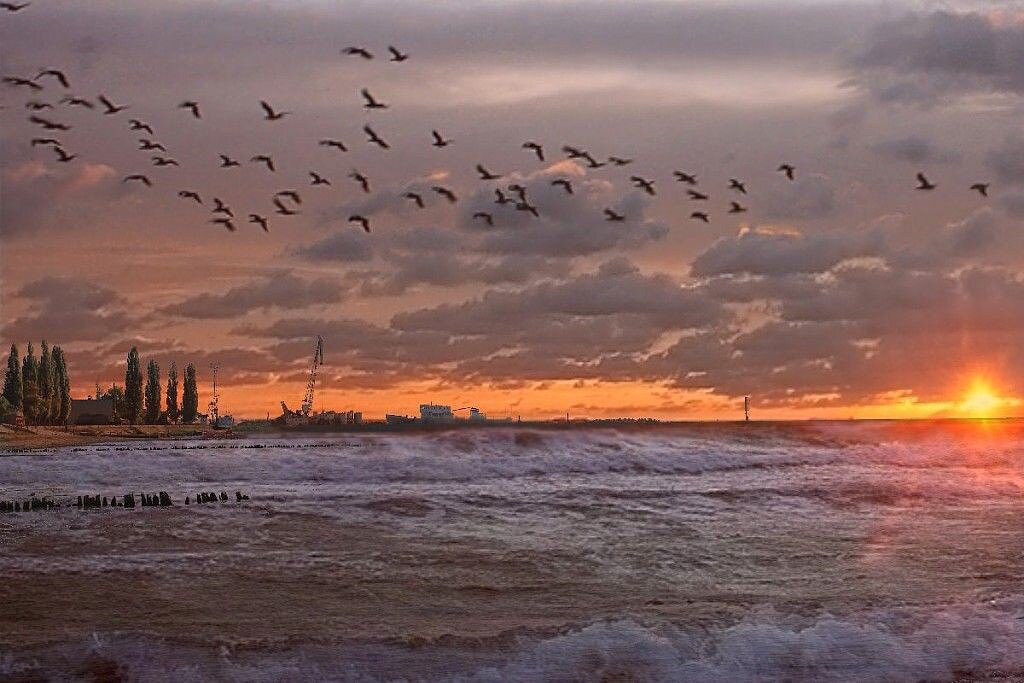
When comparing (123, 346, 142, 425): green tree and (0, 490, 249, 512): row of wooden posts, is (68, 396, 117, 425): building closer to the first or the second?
(123, 346, 142, 425): green tree

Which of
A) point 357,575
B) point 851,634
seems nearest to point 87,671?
point 357,575

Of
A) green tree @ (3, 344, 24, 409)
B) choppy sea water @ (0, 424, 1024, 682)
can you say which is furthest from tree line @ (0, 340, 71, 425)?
choppy sea water @ (0, 424, 1024, 682)

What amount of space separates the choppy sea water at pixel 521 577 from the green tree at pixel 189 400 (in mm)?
128271

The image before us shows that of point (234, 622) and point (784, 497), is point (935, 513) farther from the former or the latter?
point (234, 622)

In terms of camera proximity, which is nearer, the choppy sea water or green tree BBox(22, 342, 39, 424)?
the choppy sea water

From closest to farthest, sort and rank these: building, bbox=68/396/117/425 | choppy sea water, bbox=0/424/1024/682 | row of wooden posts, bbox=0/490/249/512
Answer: choppy sea water, bbox=0/424/1024/682, row of wooden posts, bbox=0/490/249/512, building, bbox=68/396/117/425

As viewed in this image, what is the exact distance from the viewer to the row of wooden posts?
37375mm

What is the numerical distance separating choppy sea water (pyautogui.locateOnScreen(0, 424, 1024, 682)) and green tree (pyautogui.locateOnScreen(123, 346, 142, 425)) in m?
118

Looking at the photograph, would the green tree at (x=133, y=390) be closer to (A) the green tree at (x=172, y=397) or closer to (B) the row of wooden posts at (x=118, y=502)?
(A) the green tree at (x=172, y=397)

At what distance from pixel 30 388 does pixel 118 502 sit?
115173 mm

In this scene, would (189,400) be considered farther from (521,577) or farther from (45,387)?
(521,577)

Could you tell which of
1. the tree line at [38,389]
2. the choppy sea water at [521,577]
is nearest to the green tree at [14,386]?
the tree line at [38,389]

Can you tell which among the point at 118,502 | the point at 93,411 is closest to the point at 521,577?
the point at 118,502

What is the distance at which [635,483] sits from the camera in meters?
44.3
